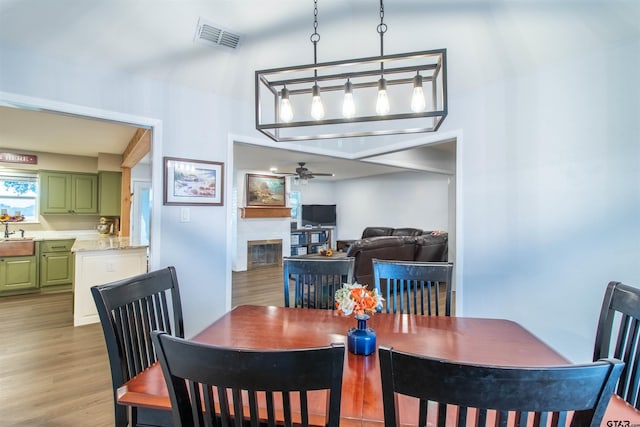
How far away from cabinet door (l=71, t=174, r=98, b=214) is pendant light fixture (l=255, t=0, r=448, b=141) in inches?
162

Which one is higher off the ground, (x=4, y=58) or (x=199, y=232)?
(x=4, y=58)

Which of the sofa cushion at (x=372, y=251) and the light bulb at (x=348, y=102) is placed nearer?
the light bulb at (x=348, y=102)

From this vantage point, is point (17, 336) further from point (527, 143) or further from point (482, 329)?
point (527, 143)

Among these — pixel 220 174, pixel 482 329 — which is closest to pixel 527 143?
pixel 482 329

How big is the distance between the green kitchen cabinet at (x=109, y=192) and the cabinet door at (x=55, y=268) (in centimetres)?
89

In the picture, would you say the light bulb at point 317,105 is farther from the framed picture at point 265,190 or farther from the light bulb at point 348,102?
the framed picture at point 265,190

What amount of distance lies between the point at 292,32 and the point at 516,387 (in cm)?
248

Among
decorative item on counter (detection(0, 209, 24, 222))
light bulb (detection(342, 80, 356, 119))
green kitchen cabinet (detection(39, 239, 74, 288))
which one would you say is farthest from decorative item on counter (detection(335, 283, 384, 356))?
decorative item on counter (detection(0, 209, 24, 222))

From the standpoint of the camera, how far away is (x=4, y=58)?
74.0 inches

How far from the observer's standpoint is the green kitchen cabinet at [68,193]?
5.00 metres

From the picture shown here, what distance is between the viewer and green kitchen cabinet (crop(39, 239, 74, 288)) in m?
4.63

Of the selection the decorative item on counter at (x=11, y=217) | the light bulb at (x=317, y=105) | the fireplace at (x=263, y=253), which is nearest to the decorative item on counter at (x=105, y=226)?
the decorative item on counter at (x=11, y=217)

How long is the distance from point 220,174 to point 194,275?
90cm

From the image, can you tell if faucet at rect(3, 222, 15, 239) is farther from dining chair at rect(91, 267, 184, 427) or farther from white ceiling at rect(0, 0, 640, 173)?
dining chair at rect(91, 267, 184, 427)
